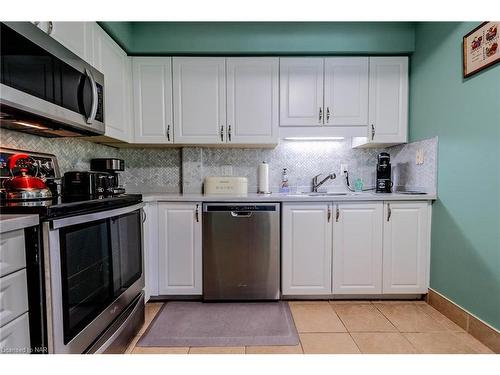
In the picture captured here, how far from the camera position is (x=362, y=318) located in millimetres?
1910

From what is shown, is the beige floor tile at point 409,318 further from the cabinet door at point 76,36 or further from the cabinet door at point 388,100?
the cabinet door at point 76,36

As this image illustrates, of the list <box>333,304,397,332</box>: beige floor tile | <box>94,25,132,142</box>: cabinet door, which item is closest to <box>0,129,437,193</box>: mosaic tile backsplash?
<box>94,25,132,142</box>: cabinet door

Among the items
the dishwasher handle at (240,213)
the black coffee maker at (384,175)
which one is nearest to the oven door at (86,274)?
the dishwasher handle at (240,213)

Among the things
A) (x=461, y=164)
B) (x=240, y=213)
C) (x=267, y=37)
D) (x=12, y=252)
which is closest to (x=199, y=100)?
(x=267, y=37)

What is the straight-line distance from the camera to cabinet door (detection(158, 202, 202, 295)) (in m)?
2.11

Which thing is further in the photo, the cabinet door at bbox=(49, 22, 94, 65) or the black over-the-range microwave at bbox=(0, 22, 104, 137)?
the cabinet door at bbox=(49, 22, 94, 65)

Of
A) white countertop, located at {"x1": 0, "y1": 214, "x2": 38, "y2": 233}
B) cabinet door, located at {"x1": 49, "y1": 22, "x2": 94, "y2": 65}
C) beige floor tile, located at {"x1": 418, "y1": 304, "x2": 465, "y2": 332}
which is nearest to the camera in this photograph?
white countertop, located at {"x1": 0, "y1": 214, "x2": 38, "y2": 233}

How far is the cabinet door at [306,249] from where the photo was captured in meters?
2.11

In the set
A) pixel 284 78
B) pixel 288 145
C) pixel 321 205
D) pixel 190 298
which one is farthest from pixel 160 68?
pixel 190 298

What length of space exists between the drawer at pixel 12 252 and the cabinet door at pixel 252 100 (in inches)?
66.2

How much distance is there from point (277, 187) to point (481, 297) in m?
1.70

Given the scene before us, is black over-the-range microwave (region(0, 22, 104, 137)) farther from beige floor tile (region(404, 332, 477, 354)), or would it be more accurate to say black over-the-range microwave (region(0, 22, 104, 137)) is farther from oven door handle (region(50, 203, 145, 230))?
beige floor tile (region(404, 332, 477, 354))

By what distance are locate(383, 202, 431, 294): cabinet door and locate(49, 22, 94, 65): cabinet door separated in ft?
7.91

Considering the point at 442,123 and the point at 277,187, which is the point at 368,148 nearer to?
the point at 442,123
